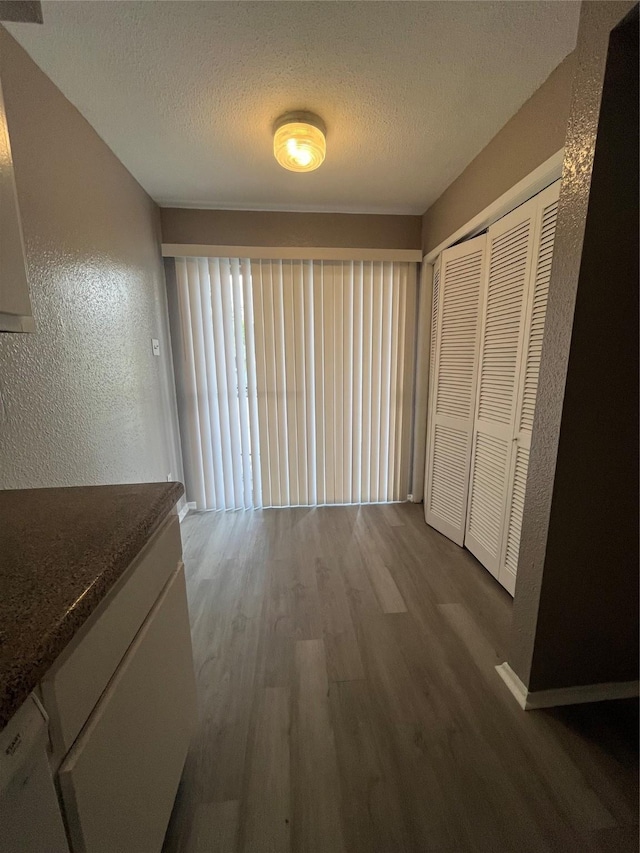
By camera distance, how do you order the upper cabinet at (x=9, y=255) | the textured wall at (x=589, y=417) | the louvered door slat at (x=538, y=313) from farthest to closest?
1. the louvered door slat at (x=538, y=313)
2. the textured wall at (x=589, y=417)
3. the upper cabinet at (x=9, y=255)

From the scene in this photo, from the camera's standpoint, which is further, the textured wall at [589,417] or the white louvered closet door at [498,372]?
the white louvered closet door at [498,372]

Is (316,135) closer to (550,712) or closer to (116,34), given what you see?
(116,34)

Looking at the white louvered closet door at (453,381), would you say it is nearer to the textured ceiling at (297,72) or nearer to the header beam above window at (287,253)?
the header beam above window at (287,253)

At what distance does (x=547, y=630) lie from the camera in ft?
3.92

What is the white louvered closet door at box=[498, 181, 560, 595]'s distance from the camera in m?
1.51

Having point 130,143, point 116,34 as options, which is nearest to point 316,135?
point 116,34

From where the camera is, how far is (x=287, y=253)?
258 cm

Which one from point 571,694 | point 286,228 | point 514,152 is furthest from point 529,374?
point 286,228

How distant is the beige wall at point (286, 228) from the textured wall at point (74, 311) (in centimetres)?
29

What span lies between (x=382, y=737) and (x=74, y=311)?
216 cm

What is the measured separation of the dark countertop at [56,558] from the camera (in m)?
0.43

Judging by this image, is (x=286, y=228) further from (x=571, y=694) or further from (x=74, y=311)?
(x=571, y=694)

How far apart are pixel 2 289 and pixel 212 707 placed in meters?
1.54

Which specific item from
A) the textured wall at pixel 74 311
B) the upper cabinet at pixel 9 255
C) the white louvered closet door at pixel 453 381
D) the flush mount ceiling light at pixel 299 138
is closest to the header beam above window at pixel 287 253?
the textured wall at pixel 74 311
